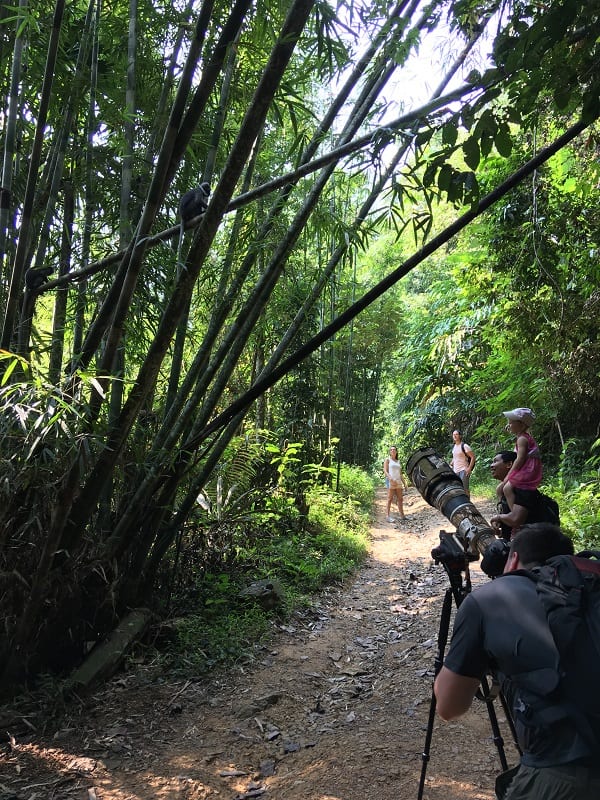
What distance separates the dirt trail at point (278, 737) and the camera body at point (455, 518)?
3.55ft

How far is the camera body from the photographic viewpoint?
2014 mm

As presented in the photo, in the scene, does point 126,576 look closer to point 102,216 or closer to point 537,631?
point 102,216

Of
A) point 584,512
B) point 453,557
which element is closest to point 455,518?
point 453,557

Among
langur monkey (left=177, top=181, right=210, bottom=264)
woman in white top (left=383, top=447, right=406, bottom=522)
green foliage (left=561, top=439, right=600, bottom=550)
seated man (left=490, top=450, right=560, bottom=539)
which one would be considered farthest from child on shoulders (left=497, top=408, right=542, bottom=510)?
woman in white top (left=383, top=447, right=406, bottom=522)

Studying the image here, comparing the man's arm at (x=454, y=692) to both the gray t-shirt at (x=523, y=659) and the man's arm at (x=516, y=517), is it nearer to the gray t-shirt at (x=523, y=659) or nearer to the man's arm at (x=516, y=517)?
the gray t-shirt at (x=523, y=659)

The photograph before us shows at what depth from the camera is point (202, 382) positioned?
335 cm

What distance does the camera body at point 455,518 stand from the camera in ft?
6.61

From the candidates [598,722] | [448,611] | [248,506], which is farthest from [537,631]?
[248,506]

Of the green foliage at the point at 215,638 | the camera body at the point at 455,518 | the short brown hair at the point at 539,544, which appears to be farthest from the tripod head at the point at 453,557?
the green foliage at the point at 215,638

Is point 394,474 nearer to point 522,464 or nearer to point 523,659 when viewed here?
point 522,464

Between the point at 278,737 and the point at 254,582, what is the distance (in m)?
1.94

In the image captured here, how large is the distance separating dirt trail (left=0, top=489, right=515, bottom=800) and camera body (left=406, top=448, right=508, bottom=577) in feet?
3.55

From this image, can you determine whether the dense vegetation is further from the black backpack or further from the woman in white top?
the woman in white top

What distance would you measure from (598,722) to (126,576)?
120 inches
